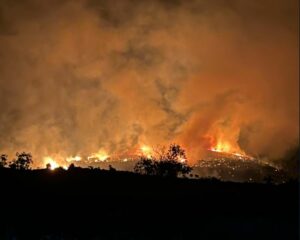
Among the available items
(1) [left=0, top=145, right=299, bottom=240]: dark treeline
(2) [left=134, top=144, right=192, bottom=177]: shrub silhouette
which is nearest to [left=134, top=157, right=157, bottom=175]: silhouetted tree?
(2) [left=134, top=144, right=192, bottom=177]: shrub silhouette

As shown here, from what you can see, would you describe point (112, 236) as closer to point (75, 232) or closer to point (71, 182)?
point (75, 232)

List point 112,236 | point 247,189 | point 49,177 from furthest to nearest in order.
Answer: point 49,177, point 247,189, point 112,236

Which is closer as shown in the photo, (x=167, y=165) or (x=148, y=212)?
(x=148, y=212)

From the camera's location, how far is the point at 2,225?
23391 mm

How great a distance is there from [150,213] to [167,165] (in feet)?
124

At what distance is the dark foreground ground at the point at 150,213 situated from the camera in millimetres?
22812

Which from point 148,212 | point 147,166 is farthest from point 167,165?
point 148,212

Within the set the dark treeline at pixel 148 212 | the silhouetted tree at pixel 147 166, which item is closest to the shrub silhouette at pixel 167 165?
the silhouetted tree at pixel 147 166

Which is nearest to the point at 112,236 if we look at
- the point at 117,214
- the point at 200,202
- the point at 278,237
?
the point at 117,214

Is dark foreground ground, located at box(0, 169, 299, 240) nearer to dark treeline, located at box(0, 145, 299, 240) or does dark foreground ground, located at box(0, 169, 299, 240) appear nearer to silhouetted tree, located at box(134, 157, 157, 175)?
dark treeline, located at box(0, 145, 299, 240)

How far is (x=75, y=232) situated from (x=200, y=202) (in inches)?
255

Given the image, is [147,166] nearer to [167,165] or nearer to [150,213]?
[167,165]

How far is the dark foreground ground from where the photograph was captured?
898 inches

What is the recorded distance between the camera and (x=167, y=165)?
60656 mm
